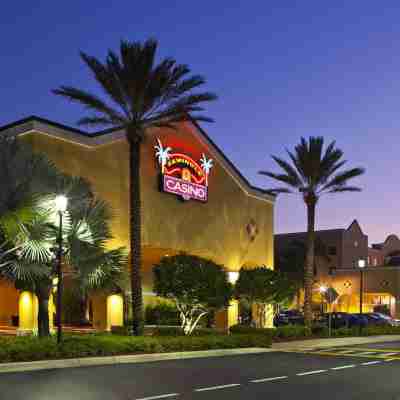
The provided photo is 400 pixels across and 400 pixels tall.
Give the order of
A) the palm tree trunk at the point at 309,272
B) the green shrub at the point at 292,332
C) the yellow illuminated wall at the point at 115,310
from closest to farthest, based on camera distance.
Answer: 1. the green shrub at the point at 292,332
2. the yellow illuminated wall at the point at 115,310
3. the palm tree trunk at the point at 309,272

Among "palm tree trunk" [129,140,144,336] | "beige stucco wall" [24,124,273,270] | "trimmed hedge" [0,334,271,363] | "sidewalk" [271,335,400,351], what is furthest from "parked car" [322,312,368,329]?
"palm tree trunk" [129,140,144,336]

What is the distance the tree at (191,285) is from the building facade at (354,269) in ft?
155

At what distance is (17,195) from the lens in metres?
20.7

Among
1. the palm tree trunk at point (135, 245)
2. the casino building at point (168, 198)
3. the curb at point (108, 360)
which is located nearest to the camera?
the curb at point (108, 360)

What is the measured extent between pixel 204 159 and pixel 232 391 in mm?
26322

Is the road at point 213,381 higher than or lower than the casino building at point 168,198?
lower

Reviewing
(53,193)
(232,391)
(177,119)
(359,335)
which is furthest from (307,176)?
(232,391)

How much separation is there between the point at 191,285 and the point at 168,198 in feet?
29.4

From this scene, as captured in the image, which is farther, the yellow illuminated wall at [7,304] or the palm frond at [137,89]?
the yellow illuminated wall at [7,304]

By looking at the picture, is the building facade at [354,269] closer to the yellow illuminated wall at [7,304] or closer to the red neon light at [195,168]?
the red neon light at [195,168]

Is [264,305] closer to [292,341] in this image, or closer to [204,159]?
[292,341]

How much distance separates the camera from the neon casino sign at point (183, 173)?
35.9m

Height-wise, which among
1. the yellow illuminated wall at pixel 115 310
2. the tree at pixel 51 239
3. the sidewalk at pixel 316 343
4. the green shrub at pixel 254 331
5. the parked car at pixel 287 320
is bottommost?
the parked car at pixel 287 320

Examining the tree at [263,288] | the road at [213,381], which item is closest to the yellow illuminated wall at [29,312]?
the tree at [263,288]
